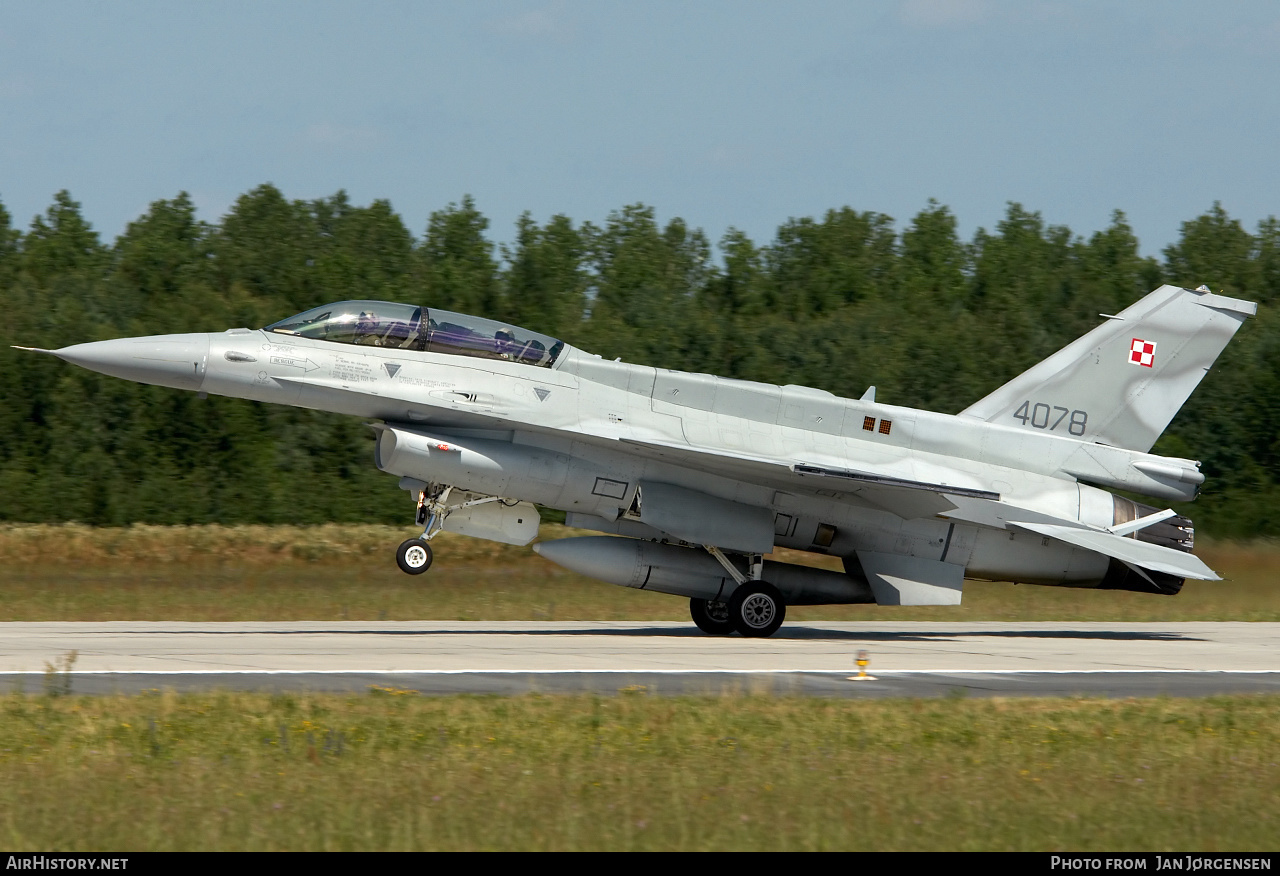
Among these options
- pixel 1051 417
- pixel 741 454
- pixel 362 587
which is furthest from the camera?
pixel 362 587

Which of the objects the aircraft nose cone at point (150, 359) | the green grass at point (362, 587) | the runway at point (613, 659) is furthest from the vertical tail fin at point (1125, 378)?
the aircraft nose cone at point (150, 359)

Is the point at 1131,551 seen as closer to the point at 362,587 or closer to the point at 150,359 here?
the point at 150,359

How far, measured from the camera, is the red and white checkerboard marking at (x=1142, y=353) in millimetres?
18656

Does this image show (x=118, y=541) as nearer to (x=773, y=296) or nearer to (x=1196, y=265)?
(x=773, y=296)

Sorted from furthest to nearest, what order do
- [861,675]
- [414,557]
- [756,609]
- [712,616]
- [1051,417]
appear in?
[1051,417]
[712,616]
[756,609]
[414,557]
[861,675]

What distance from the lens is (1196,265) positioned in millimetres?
62188

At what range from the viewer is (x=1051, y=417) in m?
18.6

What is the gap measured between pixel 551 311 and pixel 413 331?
35821 mm

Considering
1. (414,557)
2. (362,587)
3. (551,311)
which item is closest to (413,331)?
(414,557)

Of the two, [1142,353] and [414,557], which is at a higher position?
[1142,353]

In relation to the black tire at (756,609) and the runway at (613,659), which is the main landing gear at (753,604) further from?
the runway at (613,659)

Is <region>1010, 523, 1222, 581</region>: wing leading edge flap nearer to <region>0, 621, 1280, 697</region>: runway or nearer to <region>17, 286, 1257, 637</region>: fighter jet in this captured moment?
<region>17, 286, 1257, 637</region>: fighter jet

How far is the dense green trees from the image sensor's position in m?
37.8

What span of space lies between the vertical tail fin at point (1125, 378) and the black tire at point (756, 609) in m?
4.08
